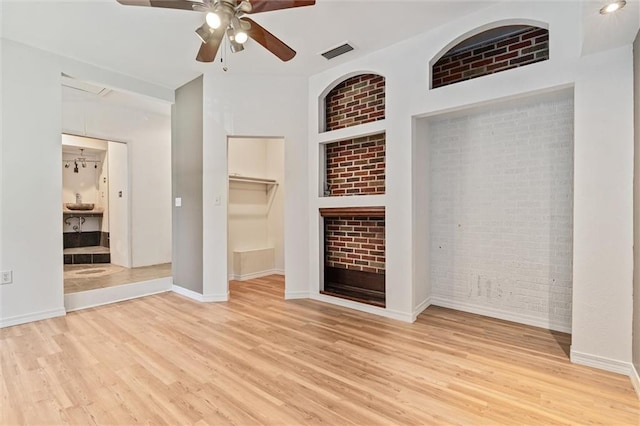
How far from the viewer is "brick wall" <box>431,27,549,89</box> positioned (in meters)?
2.87

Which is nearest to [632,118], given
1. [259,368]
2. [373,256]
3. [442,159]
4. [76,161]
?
[442,159]

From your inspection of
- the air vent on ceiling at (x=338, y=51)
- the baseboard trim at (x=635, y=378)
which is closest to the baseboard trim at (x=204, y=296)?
the air vent on ceiling at (x=338, y=51)

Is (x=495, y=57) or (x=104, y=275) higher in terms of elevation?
(x=495, y=57)

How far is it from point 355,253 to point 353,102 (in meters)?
1.86

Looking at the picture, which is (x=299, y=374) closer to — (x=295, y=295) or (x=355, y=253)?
(x=295, y=295)

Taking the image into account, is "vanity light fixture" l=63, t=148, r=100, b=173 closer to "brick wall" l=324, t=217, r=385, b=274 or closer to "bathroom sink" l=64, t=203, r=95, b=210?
"bathroom sink" l=64, t=203, r=95, b=210

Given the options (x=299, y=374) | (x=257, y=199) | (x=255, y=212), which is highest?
(x=257, y=199)

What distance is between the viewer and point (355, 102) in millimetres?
3777

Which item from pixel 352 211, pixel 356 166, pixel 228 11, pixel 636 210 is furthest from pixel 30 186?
pixel 636 210

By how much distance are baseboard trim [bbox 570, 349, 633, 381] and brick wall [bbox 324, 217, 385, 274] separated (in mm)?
1807

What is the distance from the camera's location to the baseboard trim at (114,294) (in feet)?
11.6

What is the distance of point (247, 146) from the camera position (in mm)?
5340

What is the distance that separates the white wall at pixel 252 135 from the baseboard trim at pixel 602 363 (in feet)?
8.72

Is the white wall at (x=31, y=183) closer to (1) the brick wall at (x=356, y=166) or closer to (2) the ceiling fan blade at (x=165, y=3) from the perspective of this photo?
(2) the ceiling fan blade at (x=165, y=3)
